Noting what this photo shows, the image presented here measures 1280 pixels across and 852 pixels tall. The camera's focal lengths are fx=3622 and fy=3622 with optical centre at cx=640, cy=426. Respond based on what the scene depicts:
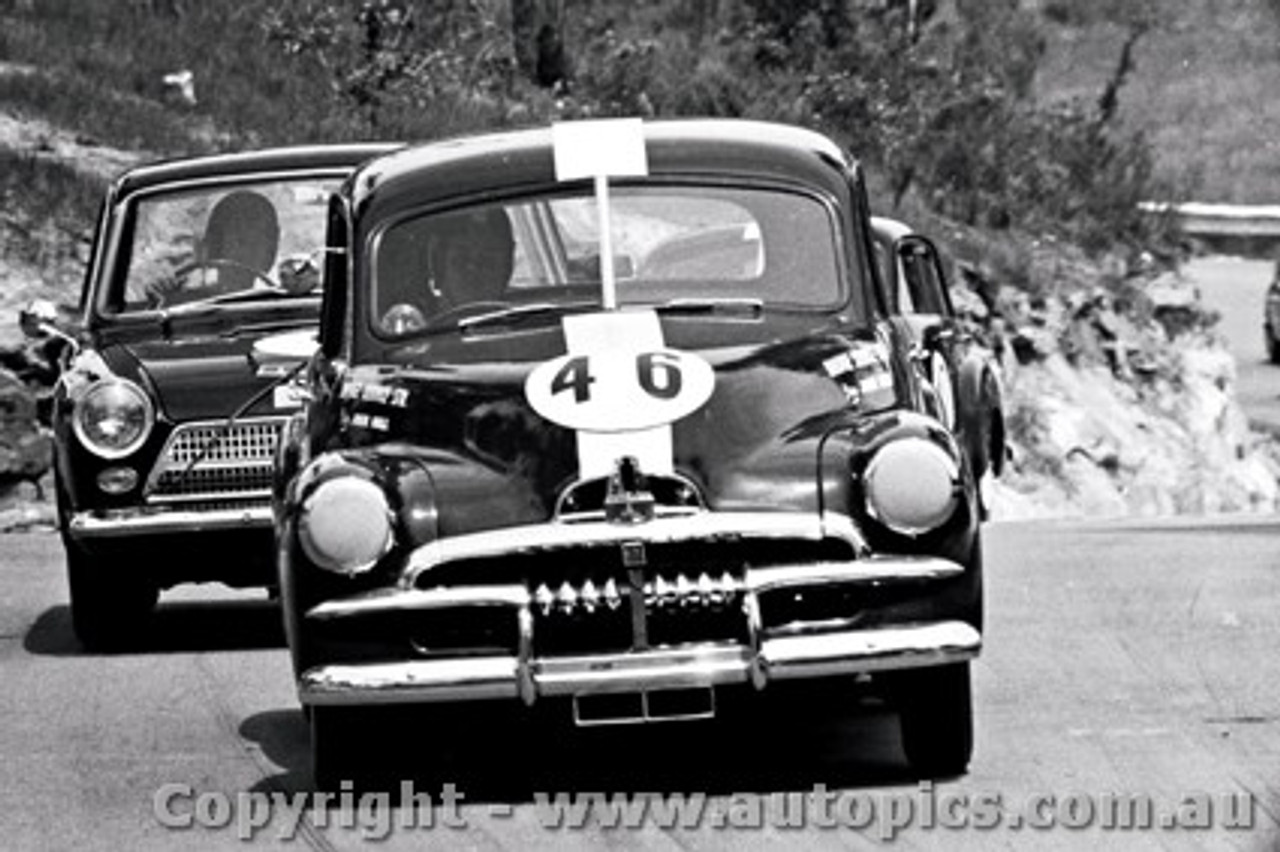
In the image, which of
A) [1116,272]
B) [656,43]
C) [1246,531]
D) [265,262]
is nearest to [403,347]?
[265,262]

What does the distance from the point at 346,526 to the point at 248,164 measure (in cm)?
504

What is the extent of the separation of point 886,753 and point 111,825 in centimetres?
198

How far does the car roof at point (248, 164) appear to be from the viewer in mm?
13203

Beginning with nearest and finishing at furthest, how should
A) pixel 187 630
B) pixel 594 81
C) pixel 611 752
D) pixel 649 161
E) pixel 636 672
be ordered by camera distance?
pixel 636 672
pixel 611 752
pixel 649 161
pixel 187 630
pixel 594 81

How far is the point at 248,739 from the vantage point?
32.0 feet

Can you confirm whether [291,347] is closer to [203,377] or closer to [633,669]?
[203,377]

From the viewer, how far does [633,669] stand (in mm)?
8250

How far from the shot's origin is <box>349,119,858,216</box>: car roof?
9789mm

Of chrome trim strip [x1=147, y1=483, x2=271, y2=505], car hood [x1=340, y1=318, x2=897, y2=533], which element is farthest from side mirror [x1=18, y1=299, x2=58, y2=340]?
car hood [x1=340, y1=318, x2=897, y2=533]

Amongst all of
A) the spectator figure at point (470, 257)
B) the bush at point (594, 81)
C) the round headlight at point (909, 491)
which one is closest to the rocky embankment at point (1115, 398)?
the bush at point (594, 81)

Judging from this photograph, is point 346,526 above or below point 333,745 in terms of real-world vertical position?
above

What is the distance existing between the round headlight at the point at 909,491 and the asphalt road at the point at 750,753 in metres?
0.64

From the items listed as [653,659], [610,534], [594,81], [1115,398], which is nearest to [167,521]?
[610,534]

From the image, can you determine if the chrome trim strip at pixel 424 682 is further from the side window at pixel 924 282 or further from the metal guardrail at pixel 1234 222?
the metal guardrail at pixel 1234 222
